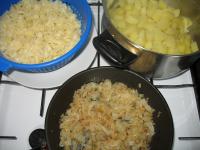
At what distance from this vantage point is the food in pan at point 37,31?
0.91m

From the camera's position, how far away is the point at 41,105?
893mm

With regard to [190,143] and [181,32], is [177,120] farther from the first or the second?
[181,32]

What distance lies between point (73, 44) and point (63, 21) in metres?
0.09

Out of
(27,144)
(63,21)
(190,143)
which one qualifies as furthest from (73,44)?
(190,143)

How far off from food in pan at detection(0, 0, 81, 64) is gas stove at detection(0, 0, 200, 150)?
0.07 meters

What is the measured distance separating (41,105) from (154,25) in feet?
1.39

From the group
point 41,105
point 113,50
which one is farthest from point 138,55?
point 41,105

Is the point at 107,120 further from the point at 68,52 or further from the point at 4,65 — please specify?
the point at 4,65

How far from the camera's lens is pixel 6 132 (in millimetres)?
870

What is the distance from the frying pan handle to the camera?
2.63 feet

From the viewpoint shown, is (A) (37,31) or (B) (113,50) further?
(A) (37,31)

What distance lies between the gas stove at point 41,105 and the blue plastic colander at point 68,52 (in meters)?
0.06

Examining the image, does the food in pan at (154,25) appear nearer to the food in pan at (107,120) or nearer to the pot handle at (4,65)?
the food in pan at (107,120)

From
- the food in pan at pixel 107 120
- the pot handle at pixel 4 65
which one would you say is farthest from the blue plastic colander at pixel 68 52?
the food in pan at pixel 107 120
